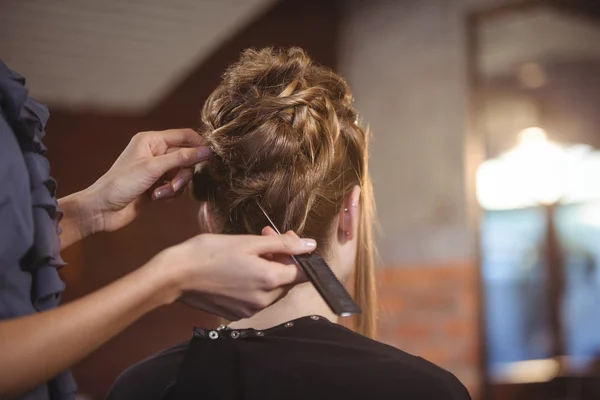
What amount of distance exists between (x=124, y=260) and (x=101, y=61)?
86 centimetres

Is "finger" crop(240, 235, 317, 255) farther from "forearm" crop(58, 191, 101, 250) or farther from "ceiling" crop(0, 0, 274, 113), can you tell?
"ceiling" crop(0, 0, 274, 113)

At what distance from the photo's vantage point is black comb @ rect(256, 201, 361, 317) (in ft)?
2.33

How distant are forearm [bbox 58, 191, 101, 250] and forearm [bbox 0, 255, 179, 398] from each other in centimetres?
38

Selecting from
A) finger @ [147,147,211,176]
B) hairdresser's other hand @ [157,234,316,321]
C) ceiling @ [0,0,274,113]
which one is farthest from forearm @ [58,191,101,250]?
ceiling @ [0,0,274,113]

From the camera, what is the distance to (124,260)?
3162 millimetres

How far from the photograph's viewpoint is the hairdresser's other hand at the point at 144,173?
105 cm

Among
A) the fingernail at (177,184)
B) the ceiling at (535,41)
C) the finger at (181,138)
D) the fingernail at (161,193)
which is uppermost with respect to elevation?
the ceiling at (535,41)

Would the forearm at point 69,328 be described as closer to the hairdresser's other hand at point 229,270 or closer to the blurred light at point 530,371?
the hairdresser's other hand at point 229,270

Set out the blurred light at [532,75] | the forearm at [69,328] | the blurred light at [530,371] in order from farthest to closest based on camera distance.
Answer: the blurred light at [532,75]
the blurred light at [530,371]
the forearm at [69,328]

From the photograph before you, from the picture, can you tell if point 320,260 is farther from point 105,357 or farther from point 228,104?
point 105,357

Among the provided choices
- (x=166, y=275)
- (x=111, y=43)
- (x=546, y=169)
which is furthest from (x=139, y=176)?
(x=546, y=169)

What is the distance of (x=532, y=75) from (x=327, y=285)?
437cm

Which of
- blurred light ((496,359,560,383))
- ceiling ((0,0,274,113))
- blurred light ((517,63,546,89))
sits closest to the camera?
ceiling ((0,0,274,113))

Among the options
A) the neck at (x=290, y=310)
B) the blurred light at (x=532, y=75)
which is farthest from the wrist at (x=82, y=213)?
the blurred light at (x=532, y=75)
